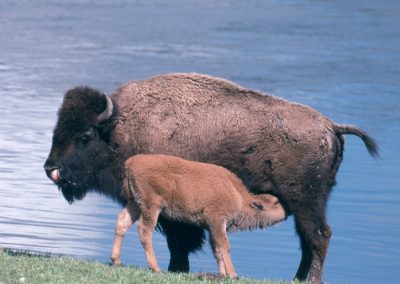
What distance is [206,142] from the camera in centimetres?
1133

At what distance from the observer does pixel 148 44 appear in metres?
27.8

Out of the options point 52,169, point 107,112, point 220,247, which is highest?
point 107,112

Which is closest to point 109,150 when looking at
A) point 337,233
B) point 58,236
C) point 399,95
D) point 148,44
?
point 58,236

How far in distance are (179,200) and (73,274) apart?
60.3 inches

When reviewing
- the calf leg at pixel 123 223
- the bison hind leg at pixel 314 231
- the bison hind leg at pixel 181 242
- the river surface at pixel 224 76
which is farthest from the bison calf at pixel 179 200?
the river surface at pixel 224 76

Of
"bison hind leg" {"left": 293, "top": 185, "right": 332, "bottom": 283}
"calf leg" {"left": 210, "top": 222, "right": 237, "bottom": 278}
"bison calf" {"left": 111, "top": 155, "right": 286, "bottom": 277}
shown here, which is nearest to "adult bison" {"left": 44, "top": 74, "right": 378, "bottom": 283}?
"bison hind leg" {"left": 293, "top": 185, "right": 332, "bottom": 283}

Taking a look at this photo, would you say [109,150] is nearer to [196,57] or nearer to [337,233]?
[337,233]

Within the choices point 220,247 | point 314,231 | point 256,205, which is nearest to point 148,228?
point 220,247

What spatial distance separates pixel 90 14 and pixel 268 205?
72.1 ft

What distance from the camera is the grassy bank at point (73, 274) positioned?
871 centimetres

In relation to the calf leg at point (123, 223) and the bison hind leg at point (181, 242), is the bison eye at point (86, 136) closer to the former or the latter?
the bison hind leg at point (181, 242)

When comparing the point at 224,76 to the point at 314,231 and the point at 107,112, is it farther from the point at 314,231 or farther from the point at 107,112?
the point at 314,231

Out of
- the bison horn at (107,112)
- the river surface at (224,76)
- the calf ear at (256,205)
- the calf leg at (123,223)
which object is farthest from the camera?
the river surface at (224,76)

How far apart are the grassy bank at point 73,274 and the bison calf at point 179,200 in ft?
2.24
